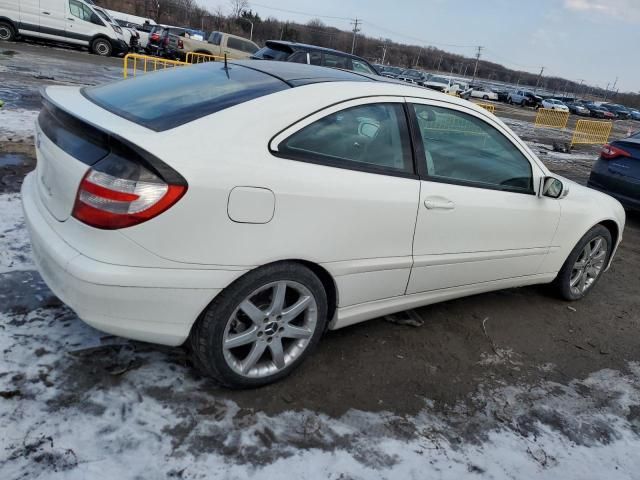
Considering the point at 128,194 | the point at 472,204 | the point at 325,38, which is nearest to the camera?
the point at 128,194

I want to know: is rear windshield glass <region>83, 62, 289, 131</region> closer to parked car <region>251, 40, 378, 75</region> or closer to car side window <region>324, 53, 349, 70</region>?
parked car <region>251, 40, 378, 75</region>

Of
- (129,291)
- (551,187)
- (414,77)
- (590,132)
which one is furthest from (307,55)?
(414,77)

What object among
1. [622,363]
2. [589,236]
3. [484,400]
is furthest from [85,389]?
[589,236]

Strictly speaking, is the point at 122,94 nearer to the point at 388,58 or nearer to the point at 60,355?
the point at 60,355

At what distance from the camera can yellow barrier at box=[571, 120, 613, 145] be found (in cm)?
1759

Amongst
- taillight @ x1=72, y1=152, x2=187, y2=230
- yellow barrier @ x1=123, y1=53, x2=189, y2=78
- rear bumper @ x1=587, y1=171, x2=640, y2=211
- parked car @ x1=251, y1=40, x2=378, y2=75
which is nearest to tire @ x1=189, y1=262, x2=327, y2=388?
taillight @ x1=72, y1=152, x2=187, y2=230

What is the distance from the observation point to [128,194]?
210 cm

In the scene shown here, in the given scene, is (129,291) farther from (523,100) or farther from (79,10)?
(523,100)

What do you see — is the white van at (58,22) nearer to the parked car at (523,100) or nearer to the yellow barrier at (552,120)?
the yellow barrier at (552,120)

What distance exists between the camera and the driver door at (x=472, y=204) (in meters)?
3.00

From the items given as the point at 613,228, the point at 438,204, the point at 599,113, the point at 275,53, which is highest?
the point at 275,53

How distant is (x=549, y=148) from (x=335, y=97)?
14460 mm

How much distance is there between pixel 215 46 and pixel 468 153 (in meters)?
21.3

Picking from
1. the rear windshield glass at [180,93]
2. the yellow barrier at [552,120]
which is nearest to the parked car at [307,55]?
the rear windshield glass at [180,93]
